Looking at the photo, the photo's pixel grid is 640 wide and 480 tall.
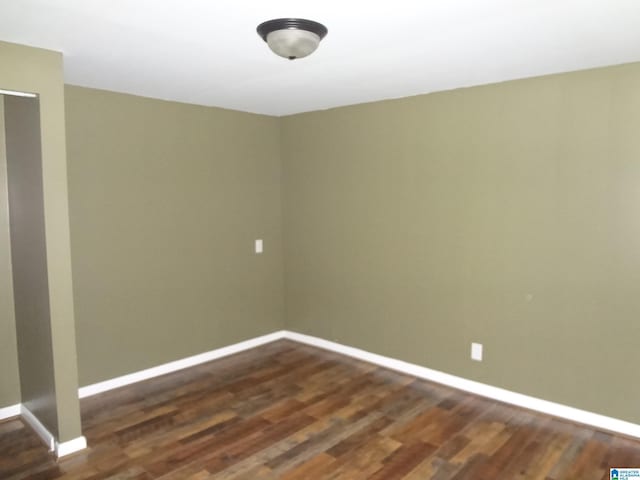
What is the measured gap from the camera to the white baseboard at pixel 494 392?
9.71 feet

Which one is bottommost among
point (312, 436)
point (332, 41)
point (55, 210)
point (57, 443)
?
point (312, 436)

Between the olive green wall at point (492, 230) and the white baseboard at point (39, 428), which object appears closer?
the white baseboard at point (39, 428)

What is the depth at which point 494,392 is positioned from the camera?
3.44 meters

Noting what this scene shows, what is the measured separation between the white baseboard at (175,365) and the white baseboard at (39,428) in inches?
13.4

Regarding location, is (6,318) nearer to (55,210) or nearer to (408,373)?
(55,210)

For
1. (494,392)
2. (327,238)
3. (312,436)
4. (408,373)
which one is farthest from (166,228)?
(494,392)

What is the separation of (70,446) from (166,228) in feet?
5.81

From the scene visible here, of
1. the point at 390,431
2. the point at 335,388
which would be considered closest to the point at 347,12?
the point at 390,431

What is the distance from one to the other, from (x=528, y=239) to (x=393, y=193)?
1154mm

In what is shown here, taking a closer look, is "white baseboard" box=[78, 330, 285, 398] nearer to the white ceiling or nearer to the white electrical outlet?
the white electrical outlet

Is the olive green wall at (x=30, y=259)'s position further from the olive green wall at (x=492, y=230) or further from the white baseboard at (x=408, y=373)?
the olive green wall at (x=492, y=230)

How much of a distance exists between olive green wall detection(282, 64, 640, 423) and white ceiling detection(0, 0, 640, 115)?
33cm

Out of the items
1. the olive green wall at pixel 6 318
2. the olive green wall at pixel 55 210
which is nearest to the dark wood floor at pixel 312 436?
the olive green wall at pixel 6 318

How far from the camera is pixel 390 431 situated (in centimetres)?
298
